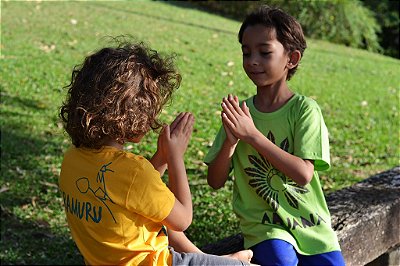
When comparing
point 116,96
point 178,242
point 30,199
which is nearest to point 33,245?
point 30,199

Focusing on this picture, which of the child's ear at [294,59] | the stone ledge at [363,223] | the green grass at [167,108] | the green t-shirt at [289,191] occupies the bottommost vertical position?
the green grass at [167,108]

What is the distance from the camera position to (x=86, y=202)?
7.36ft

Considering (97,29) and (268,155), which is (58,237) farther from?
(97,29)

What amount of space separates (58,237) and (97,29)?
311 inches

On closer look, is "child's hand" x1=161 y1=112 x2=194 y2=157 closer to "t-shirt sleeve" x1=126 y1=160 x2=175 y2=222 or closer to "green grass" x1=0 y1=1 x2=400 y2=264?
"t-shirt sleeve" x1=126 y1=160 x2=175 y2=222

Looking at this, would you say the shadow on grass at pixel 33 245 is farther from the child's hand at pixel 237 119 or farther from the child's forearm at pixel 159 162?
the child's hand at pixel 237 119

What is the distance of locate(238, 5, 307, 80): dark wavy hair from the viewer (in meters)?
2.69

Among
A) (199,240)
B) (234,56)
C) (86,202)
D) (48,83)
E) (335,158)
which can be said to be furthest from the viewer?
(234,56)

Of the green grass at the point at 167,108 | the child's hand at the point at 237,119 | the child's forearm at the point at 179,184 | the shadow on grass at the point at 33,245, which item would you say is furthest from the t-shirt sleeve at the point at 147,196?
the shadow on grass at the point at 33,245

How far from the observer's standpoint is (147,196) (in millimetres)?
2176

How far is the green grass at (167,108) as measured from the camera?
4773mm

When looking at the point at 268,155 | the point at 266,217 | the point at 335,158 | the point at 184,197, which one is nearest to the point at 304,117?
the point at 268,155

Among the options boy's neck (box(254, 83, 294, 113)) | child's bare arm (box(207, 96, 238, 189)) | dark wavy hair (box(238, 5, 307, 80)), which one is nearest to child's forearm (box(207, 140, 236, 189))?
child's bare arm (box(207, 96, 238, 189))

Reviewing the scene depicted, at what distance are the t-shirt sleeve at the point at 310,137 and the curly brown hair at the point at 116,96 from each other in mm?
569
